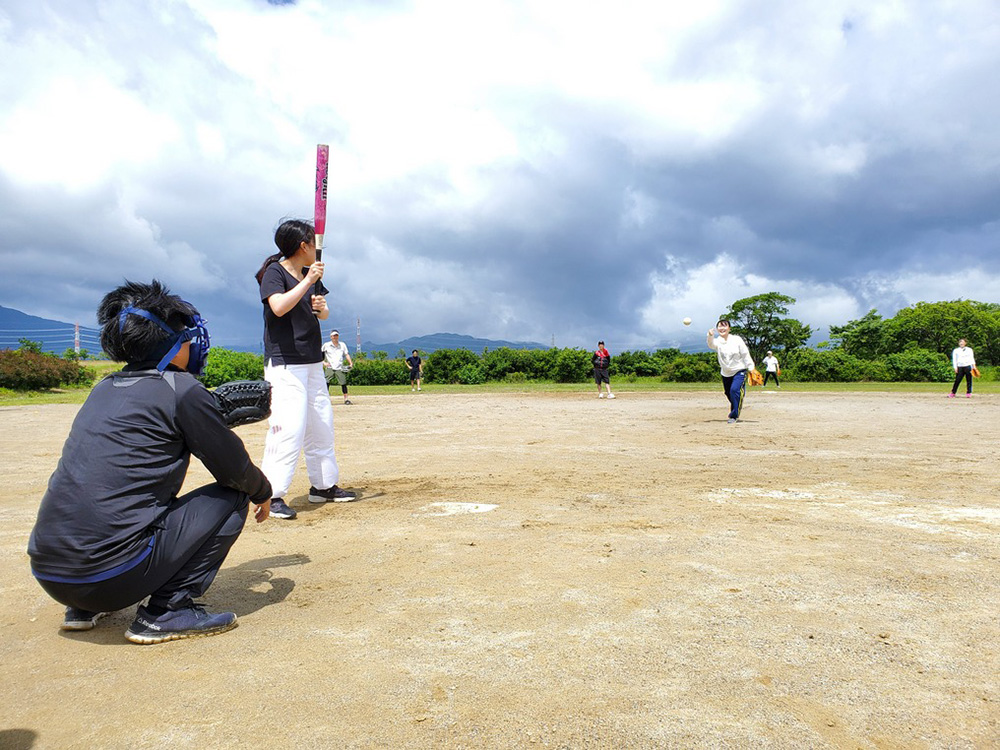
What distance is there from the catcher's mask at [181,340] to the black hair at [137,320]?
0.02 m

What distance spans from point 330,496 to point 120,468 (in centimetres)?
327

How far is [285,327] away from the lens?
5277 millimetres

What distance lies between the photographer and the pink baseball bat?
17.8ft

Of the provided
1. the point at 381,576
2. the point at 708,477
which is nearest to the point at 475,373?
the point at 708,477

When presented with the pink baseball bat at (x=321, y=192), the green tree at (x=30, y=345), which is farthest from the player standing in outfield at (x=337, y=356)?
the green tree at (x=30, y=345)

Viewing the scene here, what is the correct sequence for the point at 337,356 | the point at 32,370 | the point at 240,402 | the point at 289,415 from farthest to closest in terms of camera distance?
the point at 32,370, the point at 337,356, the point at 289,415, the point at 240,402

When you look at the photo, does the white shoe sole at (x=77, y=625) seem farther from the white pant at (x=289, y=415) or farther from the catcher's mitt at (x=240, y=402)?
the white pant at (x=289, y=415)

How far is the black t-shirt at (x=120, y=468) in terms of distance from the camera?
2.72m

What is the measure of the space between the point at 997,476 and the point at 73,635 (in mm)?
8132

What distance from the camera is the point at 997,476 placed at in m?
6.99

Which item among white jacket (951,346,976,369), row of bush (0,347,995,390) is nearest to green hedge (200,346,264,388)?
row of bush (0,347,995,390)

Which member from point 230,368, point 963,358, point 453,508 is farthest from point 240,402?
point 230,368

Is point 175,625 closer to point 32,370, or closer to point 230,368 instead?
point 230,368

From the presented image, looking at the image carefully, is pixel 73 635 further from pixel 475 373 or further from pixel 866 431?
pixel 475 373
